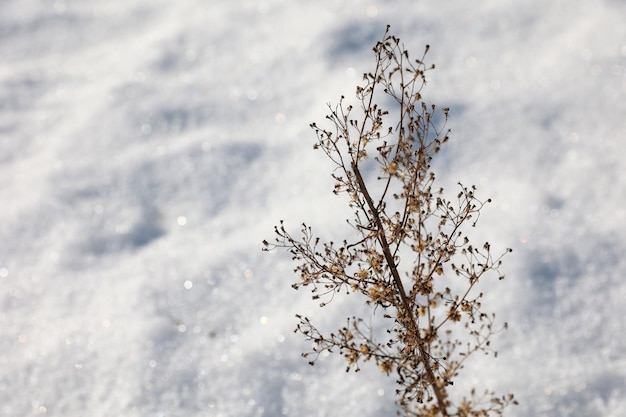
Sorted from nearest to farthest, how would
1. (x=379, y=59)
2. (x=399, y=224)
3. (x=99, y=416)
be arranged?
(x=379, y=59) → (x=399, y=224) → (x=99, y=416)

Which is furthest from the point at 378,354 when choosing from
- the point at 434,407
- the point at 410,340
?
the point at 434,407

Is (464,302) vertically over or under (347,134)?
under

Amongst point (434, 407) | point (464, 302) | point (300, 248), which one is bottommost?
point (434, 407)

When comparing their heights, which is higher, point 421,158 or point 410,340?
point 421,158

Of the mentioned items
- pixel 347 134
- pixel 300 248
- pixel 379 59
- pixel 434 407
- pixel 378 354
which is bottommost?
pixel 434 407

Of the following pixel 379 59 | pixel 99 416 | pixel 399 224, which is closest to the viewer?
pixel 379 59

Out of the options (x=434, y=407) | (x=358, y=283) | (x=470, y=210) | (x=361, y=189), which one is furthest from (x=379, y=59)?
(x=434, y=407)

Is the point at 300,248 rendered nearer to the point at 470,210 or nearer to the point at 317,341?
the point at 317,341

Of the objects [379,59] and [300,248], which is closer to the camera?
[379,59]

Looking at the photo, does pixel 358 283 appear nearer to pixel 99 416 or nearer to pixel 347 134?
pixel 347 134
